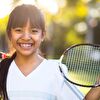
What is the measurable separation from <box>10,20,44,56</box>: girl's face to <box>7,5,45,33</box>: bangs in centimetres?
3

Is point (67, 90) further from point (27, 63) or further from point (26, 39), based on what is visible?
point (26, 39)

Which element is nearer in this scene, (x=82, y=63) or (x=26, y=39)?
(x=26, y=39)

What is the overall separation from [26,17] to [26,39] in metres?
0.17

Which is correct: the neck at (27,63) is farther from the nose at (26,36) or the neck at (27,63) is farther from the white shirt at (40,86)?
the nose at (26,36)

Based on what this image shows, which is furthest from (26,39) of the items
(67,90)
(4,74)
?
(67,90)

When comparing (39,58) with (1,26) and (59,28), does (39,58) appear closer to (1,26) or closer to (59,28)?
(1,26)

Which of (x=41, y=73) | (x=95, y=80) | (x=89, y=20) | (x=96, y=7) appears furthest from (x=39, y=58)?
(x=89, y=20)

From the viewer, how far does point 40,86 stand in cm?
431

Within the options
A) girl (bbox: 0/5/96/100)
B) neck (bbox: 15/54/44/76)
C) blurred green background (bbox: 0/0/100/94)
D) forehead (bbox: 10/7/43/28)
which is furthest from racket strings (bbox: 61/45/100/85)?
blurred green background (bbox: 0/0/100/94)

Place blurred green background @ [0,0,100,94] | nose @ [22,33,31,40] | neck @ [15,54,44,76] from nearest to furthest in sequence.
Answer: nose @ [22,33,31,40] < neck @ [15,54,44,76] < blurred green background @ [0,0,100,94]

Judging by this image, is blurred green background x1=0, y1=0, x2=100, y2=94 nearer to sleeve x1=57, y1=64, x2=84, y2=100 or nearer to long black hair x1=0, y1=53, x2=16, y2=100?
long black hair x1=0, y1=53, x2=16, y2=100

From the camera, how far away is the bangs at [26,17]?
14.1ft

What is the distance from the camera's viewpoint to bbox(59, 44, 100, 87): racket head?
4441 millimetres

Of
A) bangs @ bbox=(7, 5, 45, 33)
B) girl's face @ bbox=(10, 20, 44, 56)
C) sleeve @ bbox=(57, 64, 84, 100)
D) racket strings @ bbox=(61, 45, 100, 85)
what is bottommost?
sleeve @ bbox=(57, 64, 84, 100)
